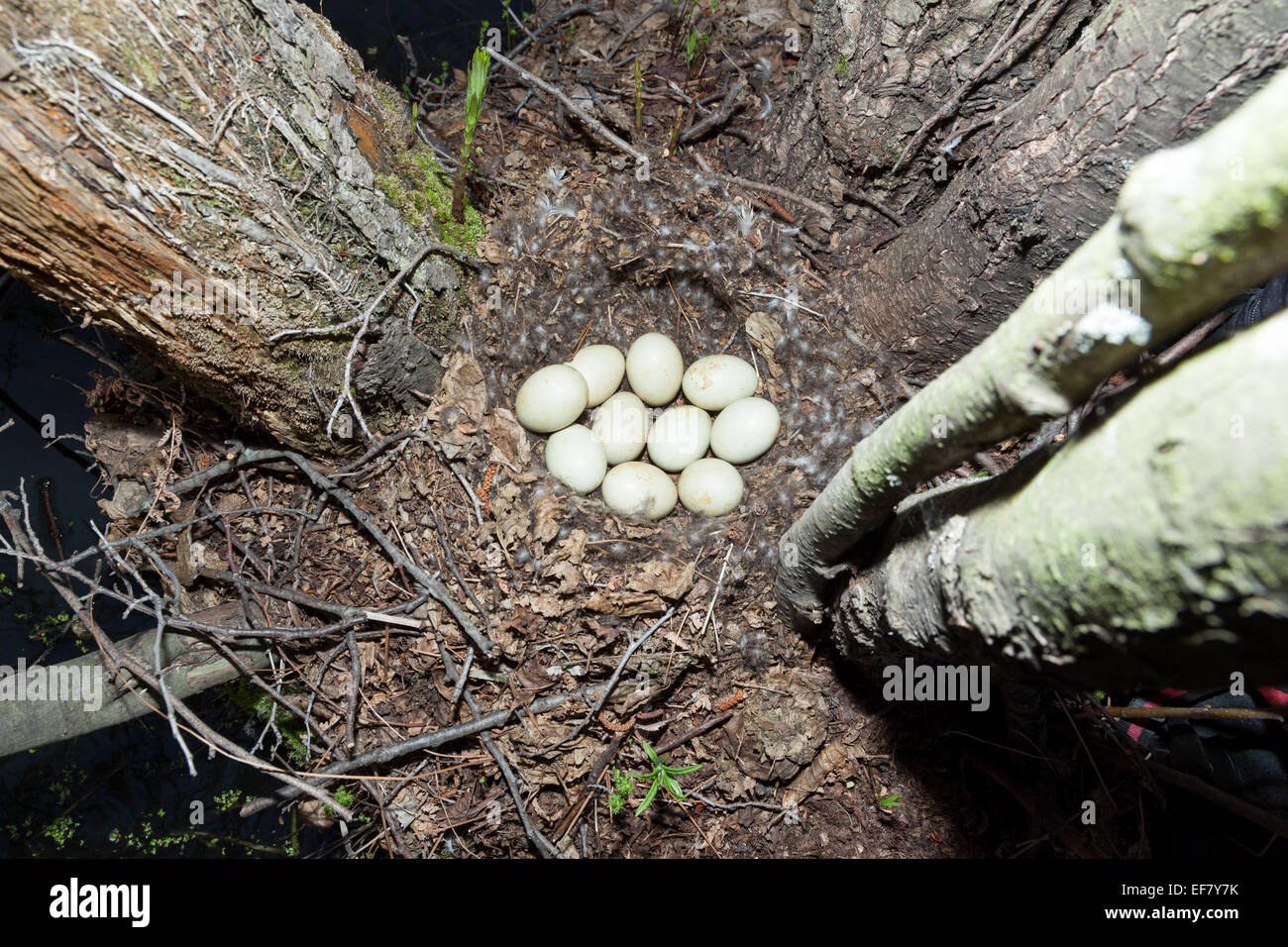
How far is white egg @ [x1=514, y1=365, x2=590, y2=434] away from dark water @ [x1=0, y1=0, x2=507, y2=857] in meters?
1.42

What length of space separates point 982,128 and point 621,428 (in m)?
1.28

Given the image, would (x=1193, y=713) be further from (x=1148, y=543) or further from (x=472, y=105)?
(x=472, y=105)

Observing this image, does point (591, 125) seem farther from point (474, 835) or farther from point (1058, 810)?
point (1058, 810)

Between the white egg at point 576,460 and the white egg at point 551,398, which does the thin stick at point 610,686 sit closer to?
the white egg at point 576,460

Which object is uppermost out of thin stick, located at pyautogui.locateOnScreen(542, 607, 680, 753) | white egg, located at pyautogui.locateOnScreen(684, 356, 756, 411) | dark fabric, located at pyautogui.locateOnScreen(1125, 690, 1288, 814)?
white egg, located at pyautogui.locateOnScreen(684, 356, 756, 411)

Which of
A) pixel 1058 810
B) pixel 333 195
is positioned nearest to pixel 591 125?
pixel 333 195

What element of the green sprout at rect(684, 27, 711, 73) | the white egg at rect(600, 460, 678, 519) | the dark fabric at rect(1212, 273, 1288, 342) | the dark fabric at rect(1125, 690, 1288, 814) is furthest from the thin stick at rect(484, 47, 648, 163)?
the dark fabric at rect(1125, 690, 1288, 814)

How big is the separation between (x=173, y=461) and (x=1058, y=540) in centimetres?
219

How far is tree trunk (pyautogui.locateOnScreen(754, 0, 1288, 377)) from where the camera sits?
1216 mm

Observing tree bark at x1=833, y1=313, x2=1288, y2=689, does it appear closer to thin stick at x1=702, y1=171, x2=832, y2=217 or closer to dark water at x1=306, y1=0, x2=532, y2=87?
thin stick at x1=702, y1=171, x2=832, y2=217

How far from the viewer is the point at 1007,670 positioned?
103cm

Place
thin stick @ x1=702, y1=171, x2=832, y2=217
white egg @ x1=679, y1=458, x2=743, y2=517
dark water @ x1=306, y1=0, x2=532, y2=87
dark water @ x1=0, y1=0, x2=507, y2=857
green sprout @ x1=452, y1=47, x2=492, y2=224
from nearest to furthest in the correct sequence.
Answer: green sprout @ x1=452, y1=47, x2=492, y2=224, white egg @ x1=679, y1=458, x2=743, y2=517, thin stick @ x1=702, y1=171, x2=832, y2=217, dark water @ x1=0, y1=0, x2=507, y2=857, dark water @ x1=306, y1=0, x2=532, y2=87

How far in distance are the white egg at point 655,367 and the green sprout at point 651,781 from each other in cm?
107

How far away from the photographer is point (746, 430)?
209cm
